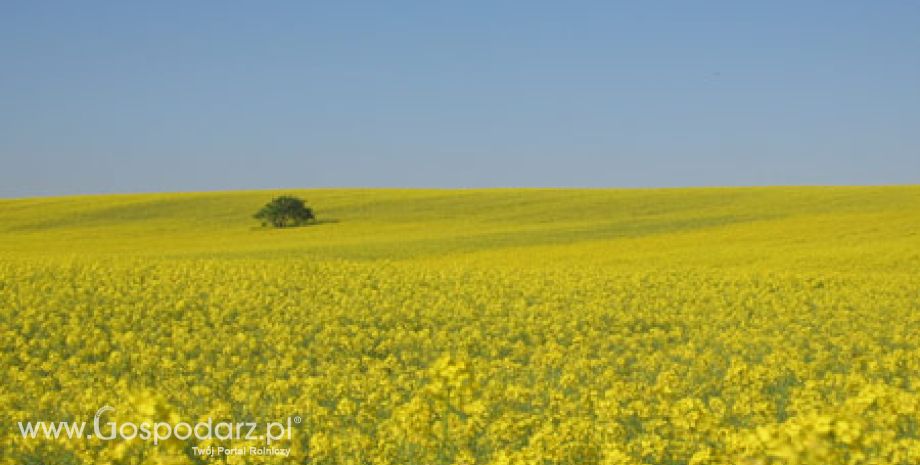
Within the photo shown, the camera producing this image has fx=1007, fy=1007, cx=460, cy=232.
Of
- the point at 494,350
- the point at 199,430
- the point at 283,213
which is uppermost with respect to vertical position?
the point at 283,213

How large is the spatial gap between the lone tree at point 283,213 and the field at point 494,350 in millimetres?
11645

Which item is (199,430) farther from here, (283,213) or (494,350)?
Answer: (283,213)

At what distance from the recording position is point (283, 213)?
49500 mm

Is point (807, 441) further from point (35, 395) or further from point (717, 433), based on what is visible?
point (35, 395)

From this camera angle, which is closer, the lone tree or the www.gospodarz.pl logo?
the www.gospodarz.pl logo

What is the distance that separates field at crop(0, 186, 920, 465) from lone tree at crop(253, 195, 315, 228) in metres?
11.6

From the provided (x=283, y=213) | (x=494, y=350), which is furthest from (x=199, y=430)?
(x=283, y=213)

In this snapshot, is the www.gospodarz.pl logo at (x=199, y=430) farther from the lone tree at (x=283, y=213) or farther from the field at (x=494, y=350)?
the lone tree at (x=283, y=213)

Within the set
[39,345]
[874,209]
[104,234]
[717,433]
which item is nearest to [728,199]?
[874,209]

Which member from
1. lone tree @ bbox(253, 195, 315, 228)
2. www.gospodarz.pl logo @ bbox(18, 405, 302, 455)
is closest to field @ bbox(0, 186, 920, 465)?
www.gospodarz.pl logo @ bbox(18, 405, 302, 455)

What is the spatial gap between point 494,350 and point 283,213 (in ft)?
124

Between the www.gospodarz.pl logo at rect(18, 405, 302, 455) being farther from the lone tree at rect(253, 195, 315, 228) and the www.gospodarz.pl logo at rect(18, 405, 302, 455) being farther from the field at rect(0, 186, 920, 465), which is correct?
the lone tree at rect(253, 195, 315, 228)

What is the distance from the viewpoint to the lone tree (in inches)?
→ 1950

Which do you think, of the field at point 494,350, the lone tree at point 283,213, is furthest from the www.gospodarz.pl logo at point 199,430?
the lone tree at point 283,213
